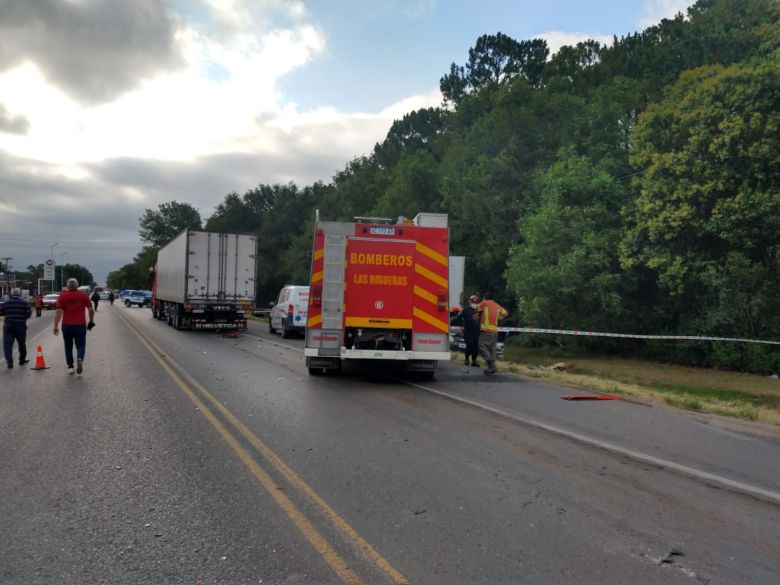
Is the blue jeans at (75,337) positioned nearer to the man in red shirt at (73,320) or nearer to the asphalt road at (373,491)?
the man in red shirt at (73,320)

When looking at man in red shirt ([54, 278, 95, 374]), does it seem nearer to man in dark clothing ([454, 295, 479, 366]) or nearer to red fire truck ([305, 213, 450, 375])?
red fire truck ([305, 213, 450, 375])

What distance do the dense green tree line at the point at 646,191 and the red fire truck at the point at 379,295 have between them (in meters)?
13.0

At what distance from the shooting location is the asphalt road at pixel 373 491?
3.94 m

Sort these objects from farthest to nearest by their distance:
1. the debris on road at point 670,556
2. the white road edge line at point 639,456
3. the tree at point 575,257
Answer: the tree at point 575,257 < the white road edge line at point 639,456 < the debris on road at point 670,556

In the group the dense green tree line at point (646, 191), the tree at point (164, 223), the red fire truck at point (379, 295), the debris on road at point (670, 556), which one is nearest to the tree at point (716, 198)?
the dense green tree line at point (646, 191)

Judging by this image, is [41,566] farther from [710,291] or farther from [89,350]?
[710,291]

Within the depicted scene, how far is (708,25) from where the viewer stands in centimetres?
3266

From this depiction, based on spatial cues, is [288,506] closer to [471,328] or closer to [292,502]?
[292,502]

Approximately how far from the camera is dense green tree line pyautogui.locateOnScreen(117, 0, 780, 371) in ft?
67.5

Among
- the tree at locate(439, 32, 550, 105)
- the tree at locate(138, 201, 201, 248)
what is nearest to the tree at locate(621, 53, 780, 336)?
the tree at locate(439, 32, 550, 105)

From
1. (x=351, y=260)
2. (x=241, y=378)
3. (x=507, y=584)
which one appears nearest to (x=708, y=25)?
(x=351, y=260)

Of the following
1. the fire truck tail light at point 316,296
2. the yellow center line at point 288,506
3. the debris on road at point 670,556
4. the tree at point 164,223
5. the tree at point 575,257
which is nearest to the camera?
the yellow center line at point 288,506

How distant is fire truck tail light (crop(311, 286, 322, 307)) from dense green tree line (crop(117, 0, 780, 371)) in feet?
48.5

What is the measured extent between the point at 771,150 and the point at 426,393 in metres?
15.3
